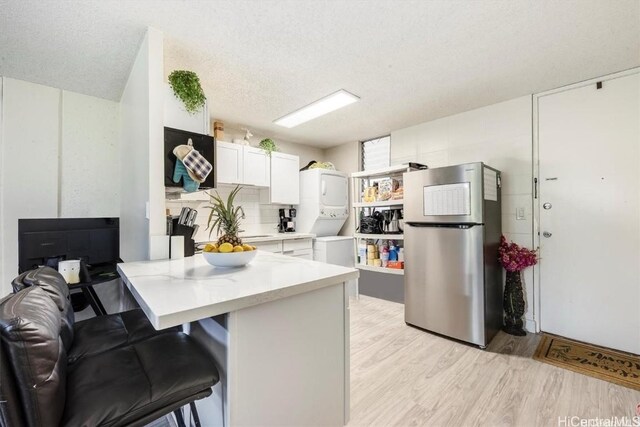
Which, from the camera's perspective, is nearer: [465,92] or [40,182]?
[40,182]

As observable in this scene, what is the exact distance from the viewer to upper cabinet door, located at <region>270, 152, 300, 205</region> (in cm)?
371

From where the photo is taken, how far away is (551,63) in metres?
2.14

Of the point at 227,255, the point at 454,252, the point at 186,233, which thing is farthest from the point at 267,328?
the point at 454,252

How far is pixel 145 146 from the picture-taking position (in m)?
1.79

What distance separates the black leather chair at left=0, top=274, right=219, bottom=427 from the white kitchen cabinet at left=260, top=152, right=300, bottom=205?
2717 mm

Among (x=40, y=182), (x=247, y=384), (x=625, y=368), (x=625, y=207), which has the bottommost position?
(x=625, y=368)

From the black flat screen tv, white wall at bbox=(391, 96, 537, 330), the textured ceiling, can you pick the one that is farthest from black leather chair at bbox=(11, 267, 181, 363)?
white wall at bbox=(391, 96, 537, 330)

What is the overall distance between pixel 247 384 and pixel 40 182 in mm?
2753

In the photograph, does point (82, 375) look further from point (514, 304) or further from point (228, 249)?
point (514, 304)

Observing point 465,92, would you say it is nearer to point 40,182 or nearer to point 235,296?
point 235,296

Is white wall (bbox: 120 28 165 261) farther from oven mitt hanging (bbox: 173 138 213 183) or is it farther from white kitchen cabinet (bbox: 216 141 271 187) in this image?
white kitchen cabinet (bbox: 216 141 271 187)

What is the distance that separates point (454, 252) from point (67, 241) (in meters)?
3.38

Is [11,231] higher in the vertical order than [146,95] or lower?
lower

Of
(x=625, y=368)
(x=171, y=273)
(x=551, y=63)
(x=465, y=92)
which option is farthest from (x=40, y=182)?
(x=625, y=368)
